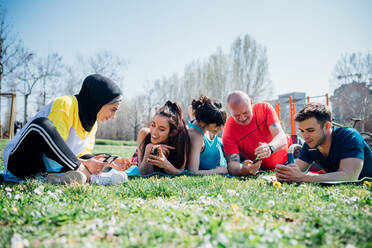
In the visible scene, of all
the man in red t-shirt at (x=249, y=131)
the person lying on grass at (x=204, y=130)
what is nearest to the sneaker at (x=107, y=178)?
the person lying on grass at (x=204, y=130)

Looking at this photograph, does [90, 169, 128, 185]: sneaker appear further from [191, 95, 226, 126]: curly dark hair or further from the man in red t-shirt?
the man in red t-shirt

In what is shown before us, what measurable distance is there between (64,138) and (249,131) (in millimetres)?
3183

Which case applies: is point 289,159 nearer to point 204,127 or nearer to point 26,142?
point 204,127

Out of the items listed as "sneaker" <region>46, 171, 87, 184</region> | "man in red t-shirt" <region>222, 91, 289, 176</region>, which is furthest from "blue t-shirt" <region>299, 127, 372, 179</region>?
"sneaker" <region>46, 171, 87, 184</region>

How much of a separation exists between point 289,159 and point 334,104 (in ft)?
43.1

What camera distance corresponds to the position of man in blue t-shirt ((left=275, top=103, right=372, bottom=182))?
2932 millimetres

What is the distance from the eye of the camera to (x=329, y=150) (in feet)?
10.9

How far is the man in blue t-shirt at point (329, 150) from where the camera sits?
9.62 ft

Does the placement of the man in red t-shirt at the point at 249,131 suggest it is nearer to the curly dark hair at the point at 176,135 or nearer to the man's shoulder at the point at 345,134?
the curly dark hair at the point at 176,135

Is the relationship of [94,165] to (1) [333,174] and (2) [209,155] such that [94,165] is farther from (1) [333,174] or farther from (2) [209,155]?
(1) [333,174]

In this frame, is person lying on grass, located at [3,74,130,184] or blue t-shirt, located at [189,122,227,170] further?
blue t-shirt, located at [189,122,227,170]

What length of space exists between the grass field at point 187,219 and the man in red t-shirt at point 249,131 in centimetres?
194

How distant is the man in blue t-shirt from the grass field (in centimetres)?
48

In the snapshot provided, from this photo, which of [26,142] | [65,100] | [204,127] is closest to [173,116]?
[204,127]
